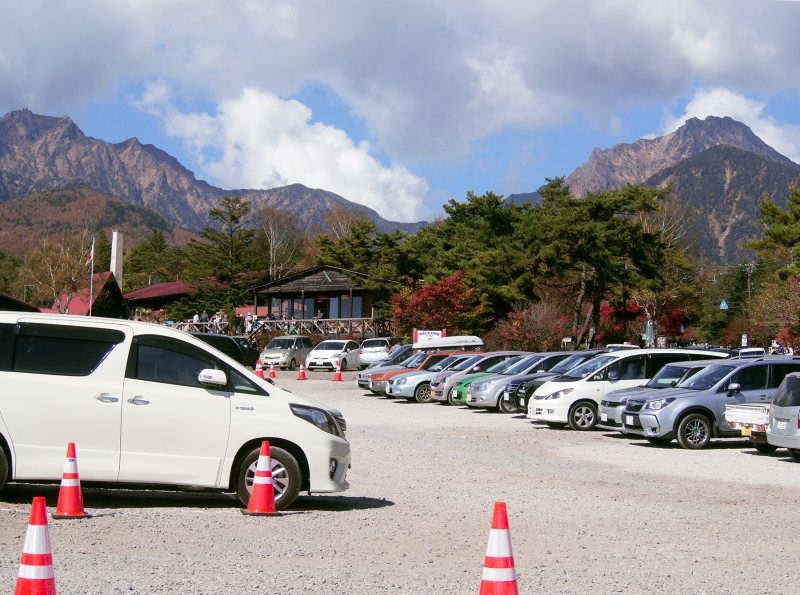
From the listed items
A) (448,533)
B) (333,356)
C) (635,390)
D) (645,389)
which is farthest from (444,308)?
(448,533)

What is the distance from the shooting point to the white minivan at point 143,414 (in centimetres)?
877

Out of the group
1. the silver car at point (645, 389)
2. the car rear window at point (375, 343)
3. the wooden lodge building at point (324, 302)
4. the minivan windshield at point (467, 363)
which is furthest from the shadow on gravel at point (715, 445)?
the wooden lodge building at point (324, 302)

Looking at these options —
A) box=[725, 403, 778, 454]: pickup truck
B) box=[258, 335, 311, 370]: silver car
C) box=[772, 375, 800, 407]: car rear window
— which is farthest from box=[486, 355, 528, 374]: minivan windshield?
box=[258, 335, 311, 370]: silver car

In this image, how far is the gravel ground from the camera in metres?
6.53

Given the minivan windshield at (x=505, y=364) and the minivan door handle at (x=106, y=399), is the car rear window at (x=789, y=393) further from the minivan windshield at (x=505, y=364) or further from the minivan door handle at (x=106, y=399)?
the minivan windshield at (x=505, y=364)

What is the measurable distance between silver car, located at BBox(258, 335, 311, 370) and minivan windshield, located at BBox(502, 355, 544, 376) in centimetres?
2068

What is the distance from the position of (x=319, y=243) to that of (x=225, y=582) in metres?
66.5

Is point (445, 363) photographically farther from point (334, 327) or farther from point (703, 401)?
point (334, 327)

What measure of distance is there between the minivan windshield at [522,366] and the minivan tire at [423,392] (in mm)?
3521

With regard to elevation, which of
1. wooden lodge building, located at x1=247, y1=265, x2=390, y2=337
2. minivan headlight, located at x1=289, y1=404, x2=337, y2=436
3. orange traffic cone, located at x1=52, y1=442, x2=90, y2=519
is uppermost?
wooden lodge building, located at x1=247, y1=265, x2=390, y2=337

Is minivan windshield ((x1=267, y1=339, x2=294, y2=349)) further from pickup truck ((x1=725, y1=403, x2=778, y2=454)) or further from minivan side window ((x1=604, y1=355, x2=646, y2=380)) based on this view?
pickup truck ((x1=725, y1=403, x2=778, y2=454))

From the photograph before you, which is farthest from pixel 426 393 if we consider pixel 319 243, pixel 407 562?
pixel 319 243

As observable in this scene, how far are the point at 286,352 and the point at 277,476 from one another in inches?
1386

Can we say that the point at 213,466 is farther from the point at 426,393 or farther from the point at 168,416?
the point at 426,393
